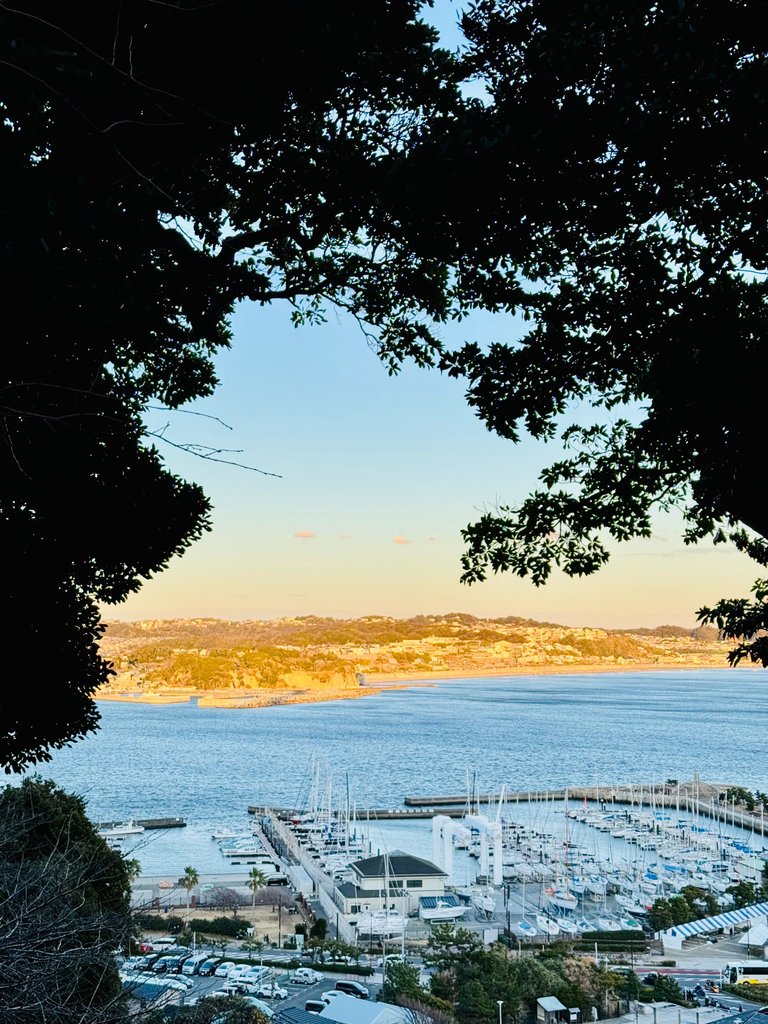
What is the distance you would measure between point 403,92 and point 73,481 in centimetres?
203

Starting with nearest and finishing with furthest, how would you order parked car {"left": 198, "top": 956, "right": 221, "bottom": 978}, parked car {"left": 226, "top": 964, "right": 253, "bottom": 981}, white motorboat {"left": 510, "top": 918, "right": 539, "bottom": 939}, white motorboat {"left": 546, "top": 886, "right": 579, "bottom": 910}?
parked car {"left": 226, "top": 964, "right": 253, "bottom": 981}, parked car {"left": 198, "top": 956, "right": 221, "bottom": 978}, white motorboat {"left": 510, "top": 918, "right": 539, "bottom": 939}, white motorboat {"left": 546, "top": 886, "right": 579, "bottom": 910}

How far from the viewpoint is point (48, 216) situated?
2.13 metres

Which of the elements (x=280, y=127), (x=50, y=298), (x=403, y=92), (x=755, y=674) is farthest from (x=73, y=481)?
(x=755, y=674)

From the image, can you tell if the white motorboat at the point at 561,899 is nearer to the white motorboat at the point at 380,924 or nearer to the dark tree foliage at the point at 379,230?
the white motorboat at the point at 380,924

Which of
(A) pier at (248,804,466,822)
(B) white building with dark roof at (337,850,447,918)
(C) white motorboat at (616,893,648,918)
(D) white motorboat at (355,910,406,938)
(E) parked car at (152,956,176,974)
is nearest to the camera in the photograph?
(E) parked car at (152,956,176,974)

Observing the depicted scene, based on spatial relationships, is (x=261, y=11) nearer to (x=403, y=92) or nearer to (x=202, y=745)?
(x=403, y=92)

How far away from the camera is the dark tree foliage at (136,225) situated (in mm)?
2211

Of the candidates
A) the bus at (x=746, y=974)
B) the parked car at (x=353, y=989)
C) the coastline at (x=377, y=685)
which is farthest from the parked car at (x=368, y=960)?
the coastline at (x=377, y=685)

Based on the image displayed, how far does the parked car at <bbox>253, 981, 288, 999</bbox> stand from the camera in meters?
12.7

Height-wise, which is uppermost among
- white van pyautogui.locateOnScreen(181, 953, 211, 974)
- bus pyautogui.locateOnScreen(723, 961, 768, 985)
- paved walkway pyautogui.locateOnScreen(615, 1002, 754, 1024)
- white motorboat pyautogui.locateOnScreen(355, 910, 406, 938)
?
white van pyautogui.locateOnScreen(181, 953, 211, 974)

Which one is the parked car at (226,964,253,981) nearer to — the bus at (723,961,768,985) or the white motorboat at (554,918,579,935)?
the white motorboat at (554,918,579,935)

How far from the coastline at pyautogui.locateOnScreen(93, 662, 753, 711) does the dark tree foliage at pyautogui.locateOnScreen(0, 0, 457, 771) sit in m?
55.8

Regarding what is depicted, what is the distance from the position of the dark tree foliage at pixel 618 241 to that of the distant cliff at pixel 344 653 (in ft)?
258

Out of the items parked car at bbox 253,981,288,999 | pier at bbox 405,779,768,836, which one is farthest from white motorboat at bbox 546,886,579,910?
pier at bbox 405,779,768,836
